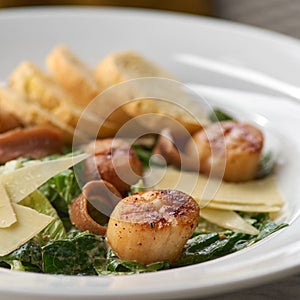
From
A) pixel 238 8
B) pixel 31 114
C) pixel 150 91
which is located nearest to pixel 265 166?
pixel 150 91

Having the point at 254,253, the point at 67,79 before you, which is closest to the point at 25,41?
the point at 67,79

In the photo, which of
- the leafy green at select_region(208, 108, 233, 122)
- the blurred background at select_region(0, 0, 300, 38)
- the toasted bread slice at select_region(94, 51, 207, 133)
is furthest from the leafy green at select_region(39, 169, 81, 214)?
the blurred background at select_region(0, 0, 300, 38)

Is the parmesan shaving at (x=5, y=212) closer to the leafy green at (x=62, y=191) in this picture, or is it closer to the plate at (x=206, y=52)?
the leafy green at (x=62, y=191)

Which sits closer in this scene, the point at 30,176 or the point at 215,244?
the point at 215,244

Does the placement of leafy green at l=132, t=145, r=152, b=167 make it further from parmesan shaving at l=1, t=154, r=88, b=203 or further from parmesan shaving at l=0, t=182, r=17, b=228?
parmesan shaving at l=0, t=182, r=17, b=228

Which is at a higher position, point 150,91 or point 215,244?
point 150,91

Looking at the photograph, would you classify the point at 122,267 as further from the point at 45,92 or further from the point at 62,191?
the point at 45,92
